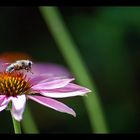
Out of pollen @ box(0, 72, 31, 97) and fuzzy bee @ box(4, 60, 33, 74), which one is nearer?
pollen @ box(0, 72, 31, 97)

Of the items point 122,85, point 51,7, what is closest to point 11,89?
point 51,7

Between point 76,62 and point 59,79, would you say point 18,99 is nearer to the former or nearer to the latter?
point 59,79

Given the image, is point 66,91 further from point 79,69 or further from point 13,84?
point 79,69

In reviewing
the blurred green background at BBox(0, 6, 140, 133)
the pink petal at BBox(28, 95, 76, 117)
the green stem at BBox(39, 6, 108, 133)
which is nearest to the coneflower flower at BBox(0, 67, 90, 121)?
the pink petal at BBox(28, 95, 76, 117)

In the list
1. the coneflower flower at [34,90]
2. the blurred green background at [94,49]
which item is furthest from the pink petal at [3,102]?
the blurred green background at [94,49]

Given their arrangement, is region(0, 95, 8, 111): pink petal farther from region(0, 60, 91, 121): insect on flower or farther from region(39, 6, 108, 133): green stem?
region(39, 6, 108, 133): green stem

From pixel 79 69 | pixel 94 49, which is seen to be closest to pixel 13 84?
pixel 79 69
